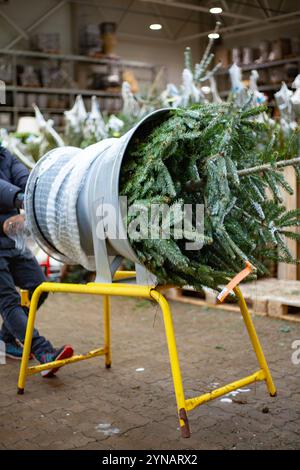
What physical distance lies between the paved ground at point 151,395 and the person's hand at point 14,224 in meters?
0.83

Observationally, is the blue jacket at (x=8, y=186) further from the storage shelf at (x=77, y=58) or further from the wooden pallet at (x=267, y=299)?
the storage shelf at (x=77, y=58)

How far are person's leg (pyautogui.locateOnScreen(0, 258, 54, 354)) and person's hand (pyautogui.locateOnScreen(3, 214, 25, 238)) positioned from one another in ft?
0.71

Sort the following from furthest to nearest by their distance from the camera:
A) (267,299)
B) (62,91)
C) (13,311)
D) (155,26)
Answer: (155,26) < (62,91) < (267,299) < (13,311)

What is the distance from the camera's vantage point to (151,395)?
9.62 ft

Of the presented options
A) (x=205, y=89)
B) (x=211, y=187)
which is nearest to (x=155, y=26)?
(x=205, y=89)

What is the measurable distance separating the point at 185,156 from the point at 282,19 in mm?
8674

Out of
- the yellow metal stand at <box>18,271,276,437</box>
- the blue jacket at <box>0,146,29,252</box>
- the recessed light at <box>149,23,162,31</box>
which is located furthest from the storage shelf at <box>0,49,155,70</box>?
the yellow metal stand at <box>18,271,276,437</box>

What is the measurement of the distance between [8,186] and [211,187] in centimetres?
A: 121

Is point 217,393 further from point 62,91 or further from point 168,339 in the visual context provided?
point 62,91

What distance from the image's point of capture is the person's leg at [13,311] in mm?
3225

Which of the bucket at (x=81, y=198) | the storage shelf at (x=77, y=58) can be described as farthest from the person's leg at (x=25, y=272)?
the storage shelf at (x=77, y=58)

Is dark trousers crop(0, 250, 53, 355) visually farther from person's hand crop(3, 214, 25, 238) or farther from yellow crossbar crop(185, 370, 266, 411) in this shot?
yellow crossbar crop(185, 370, 266, 411)

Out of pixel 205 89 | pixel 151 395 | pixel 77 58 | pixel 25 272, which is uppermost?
pixel 77 58

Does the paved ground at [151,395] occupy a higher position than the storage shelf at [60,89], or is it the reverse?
the storage shelf at [60,89]
